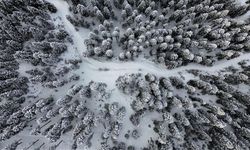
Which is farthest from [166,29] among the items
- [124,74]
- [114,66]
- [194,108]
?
[194,108]

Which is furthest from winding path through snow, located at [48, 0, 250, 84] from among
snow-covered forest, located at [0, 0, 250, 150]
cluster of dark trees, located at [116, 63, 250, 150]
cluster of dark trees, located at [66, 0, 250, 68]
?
cluster of dark trees, located at [116, 63, 250, 150]

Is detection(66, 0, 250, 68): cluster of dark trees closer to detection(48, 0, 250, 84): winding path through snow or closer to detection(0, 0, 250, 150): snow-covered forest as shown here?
detection(0, 0, 250, 150): snow-covered forest

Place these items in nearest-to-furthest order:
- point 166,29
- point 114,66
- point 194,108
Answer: point 194,108, point 114,66, point 166,29

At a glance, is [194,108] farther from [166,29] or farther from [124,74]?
[166,29]

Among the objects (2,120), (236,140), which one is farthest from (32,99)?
(236,140)

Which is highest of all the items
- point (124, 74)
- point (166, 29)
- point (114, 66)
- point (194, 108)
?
point (166, 29)

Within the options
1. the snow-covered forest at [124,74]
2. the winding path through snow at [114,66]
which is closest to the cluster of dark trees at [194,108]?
the snow-covered forest at [124,74]
